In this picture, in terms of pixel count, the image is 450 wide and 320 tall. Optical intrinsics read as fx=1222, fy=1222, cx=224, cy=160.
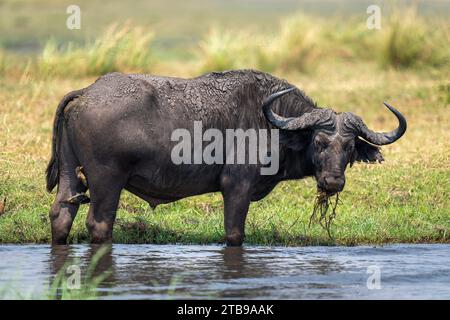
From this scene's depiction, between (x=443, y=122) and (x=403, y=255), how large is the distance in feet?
20.3

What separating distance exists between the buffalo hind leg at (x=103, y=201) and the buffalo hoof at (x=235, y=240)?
1115mm

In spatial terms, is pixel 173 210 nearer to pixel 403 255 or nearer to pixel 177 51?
pixel 403 255

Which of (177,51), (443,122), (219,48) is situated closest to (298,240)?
(443,122)

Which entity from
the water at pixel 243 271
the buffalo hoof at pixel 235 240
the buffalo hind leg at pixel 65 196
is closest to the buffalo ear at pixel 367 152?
the water at pixel 243 271

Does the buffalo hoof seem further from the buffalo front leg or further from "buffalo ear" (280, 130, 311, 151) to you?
"buffalo ear" (280, 130, 311, 151)

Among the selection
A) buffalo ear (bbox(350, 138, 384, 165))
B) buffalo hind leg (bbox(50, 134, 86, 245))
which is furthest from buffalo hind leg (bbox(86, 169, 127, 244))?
buffalo ear (bbox(350, 138, 384, 165))

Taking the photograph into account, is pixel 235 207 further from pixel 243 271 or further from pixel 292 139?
pixel 243 271

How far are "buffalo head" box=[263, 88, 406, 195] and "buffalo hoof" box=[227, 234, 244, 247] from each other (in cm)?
88

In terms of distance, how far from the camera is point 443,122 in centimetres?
1720

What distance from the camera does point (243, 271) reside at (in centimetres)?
1037

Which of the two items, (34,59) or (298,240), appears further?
(34,59)

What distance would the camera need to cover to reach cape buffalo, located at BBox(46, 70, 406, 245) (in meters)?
10.7

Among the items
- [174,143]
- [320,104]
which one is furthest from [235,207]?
[320,104]

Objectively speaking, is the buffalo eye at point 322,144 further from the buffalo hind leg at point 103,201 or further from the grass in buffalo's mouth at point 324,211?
the buffalo hind leg at point 103,201
